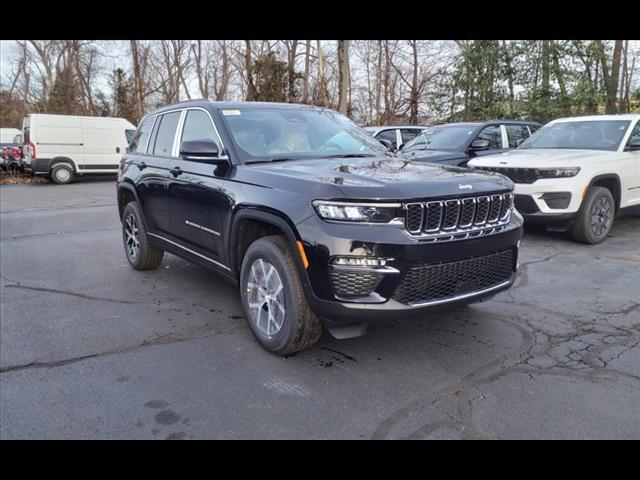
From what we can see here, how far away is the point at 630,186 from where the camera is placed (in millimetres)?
7316

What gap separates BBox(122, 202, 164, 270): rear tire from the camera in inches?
224

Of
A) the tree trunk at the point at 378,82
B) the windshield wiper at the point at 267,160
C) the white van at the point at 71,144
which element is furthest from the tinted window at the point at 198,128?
the tree trunk at the point at 378,82

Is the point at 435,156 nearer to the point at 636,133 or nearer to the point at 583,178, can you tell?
the point at 583,178

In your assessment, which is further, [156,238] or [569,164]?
[569,164]

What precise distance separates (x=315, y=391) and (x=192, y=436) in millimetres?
802

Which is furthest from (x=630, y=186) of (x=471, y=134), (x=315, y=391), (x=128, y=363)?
(x=128, y=363)

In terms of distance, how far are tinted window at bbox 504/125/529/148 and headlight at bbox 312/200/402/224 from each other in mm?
8326

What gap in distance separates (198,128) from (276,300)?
1958 mm

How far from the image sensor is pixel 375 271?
2998 mm

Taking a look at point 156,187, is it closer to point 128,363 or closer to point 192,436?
point 128,363

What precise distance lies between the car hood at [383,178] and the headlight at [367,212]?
5cm

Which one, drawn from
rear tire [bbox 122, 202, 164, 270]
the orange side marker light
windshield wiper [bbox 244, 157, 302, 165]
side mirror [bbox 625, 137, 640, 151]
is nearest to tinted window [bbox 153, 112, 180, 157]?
rear tire [bbox 122, 202, 164, 270]

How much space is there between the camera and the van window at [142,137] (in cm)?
573

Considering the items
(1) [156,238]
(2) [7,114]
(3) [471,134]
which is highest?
(2) [7,114]
